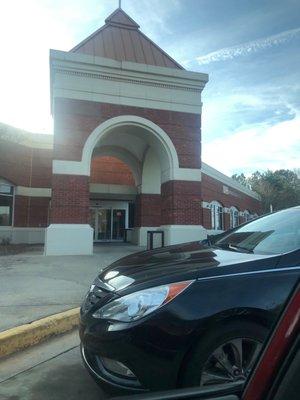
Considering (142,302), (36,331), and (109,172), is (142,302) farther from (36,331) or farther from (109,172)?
(109,172)

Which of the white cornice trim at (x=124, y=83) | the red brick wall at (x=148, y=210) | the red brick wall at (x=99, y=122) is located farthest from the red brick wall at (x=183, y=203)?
the red brick wall at (x=148, y=210)

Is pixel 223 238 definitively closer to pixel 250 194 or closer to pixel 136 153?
pixel 136 153

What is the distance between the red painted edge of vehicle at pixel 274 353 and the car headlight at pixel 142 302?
1923 millimetres

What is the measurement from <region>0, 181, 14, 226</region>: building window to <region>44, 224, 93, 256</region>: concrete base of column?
9.24 meters

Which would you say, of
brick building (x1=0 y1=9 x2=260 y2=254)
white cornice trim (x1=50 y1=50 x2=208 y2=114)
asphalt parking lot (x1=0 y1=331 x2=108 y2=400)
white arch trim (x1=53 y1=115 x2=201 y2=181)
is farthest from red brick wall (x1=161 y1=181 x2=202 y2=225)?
asphalt parking lot (x1=0 y1=331 x2=108 y2=400)

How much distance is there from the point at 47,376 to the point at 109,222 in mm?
24905

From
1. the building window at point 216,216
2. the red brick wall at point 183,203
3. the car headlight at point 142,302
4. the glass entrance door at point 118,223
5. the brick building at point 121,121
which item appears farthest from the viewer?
the building window at point 216,216

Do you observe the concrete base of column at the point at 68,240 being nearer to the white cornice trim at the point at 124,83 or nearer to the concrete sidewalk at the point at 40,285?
the concrete sidewalk at the point at 40,285

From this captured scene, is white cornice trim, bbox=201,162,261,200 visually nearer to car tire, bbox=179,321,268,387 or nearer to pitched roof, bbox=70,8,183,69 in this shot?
pitched roof, bbox=70,8,183,69

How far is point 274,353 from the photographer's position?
48.7 inches

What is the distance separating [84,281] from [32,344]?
13.5 feet

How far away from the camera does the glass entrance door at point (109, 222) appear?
95.5 ft

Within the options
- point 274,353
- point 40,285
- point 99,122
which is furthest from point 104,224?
point 274,353

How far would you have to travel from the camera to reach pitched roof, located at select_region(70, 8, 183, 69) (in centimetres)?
1797
